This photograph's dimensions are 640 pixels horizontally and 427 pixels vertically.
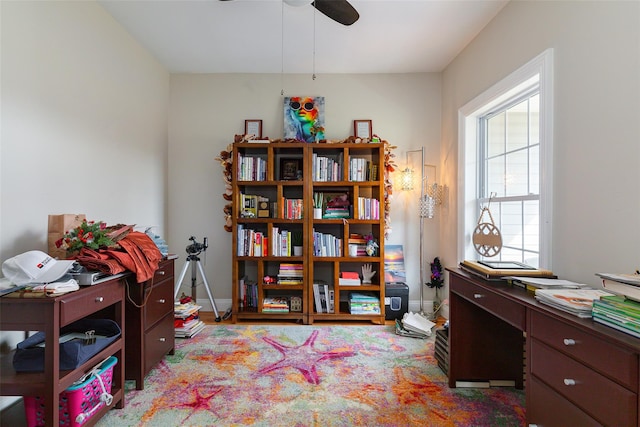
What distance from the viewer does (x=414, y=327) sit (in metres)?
2.75

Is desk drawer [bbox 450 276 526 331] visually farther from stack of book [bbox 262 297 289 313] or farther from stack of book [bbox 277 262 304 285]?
stack of book [bbox 262 297 289 313]

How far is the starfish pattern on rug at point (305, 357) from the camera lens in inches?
83.3

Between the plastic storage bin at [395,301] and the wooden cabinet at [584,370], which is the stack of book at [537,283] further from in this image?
the plastic storage bin at [395,301]

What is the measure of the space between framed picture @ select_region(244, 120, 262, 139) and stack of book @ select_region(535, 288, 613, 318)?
298 cm

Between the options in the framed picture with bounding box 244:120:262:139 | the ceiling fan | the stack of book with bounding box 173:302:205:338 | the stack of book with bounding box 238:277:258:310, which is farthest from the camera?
the framed picture with bounding box 244:120:262:139

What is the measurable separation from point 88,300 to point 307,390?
1358 mm

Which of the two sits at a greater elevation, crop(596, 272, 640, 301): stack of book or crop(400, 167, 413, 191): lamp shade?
crop(400, 167, 413, 191): lamp shade

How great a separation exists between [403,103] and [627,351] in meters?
3.06

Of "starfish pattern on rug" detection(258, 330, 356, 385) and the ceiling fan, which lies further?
"starfish pattern on rug" detection(258, 330, 356, 385)

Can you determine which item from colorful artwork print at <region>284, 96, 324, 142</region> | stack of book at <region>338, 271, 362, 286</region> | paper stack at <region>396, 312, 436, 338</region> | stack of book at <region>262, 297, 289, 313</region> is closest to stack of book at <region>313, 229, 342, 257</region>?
stack of book at <region>338, 271, 362, 286</region>

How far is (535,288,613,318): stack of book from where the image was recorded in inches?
42.3

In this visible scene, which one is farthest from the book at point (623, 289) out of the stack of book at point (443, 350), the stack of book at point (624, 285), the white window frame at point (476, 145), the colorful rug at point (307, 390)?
the stack of book at point (443, 350)

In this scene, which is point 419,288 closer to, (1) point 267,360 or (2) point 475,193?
(2) point 475,193

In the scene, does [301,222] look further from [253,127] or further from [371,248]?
[253,127]
